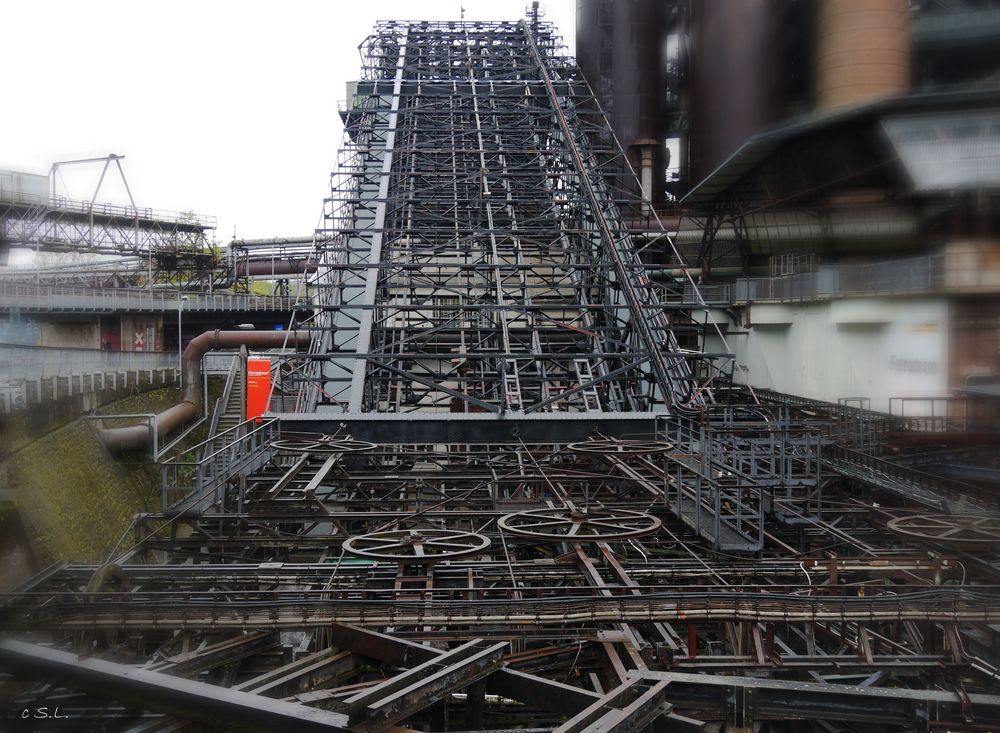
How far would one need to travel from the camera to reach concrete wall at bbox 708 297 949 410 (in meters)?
1.18

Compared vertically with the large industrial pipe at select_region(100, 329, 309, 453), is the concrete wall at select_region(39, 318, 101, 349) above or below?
above

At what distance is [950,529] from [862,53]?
2.20 metres

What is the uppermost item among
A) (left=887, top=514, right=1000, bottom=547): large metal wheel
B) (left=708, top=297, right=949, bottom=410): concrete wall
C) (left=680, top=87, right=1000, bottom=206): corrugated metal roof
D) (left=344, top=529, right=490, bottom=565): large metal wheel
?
(left=680, top=87, right=1000, bottom=206): corrugated metal roof

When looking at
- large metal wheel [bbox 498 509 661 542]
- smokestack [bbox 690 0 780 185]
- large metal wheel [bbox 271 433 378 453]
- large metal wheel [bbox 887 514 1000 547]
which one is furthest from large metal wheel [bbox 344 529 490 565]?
large metal wheel [bbox 271 433 378 453]

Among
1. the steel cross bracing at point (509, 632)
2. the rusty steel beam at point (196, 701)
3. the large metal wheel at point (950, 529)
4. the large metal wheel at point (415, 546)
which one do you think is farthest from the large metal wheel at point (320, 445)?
the rusty steel beam at point (196, 701)

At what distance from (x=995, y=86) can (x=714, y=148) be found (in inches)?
32.4

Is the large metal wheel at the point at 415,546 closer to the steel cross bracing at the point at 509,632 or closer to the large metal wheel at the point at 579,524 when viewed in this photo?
the steel cross bracing at the point at 509,632

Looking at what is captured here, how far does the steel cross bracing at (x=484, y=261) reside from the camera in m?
7.91

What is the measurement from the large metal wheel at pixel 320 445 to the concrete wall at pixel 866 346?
3.77 m

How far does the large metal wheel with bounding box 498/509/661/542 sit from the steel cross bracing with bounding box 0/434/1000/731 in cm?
2

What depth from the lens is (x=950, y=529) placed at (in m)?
2.89

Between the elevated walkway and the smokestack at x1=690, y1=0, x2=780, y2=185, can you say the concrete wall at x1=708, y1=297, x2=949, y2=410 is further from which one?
the elevated walkway

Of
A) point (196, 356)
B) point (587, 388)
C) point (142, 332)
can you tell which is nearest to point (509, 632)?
point (587, 388)

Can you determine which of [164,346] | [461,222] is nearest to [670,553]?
[461,222]
